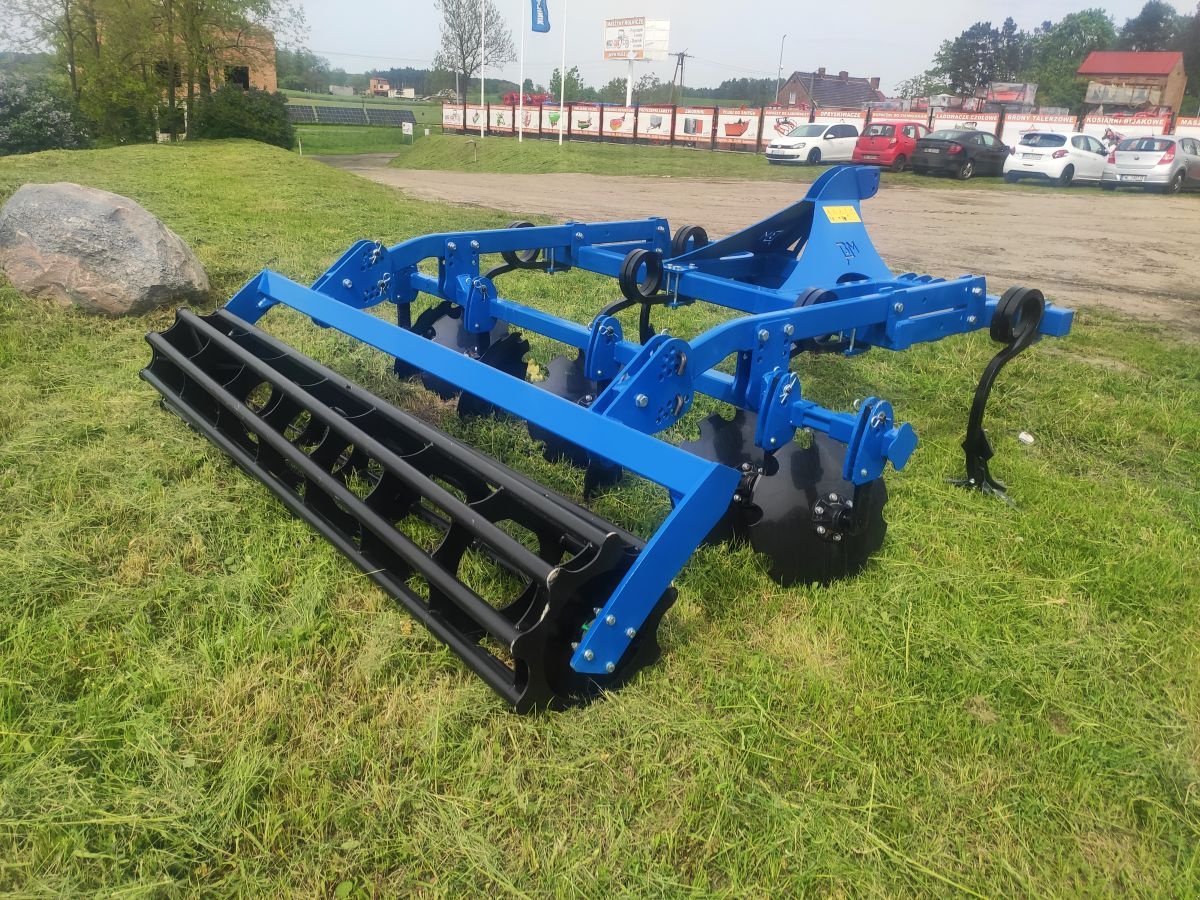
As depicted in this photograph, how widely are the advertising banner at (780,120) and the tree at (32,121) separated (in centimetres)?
2662

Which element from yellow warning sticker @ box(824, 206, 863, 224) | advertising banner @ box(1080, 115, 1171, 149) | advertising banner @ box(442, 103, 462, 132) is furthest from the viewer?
advertising banner @ box(442, 103, 462, 132)

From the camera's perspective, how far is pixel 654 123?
40781mm

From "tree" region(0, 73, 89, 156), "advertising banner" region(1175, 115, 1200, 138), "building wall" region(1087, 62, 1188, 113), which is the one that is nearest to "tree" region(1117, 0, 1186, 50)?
"building wall" region(1087, 62, 1188, 113)

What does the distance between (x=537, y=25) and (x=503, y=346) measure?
37483 millimetres

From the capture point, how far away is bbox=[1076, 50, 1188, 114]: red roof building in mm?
60500

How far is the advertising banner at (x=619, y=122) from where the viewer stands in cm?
4131

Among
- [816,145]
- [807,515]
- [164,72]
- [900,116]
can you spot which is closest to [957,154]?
[816,145]

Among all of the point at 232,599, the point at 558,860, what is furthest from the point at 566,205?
the point at 558,860

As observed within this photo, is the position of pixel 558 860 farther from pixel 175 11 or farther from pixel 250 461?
pixel 175 11

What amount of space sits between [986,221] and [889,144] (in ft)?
36.7

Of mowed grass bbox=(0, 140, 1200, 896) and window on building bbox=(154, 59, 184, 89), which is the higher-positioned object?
window on building bbox=(154, 59, 184, 89)

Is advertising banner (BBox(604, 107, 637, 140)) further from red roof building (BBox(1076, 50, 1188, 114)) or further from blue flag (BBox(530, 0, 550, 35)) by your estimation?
red roof building (BBox(1076, 50, 1188, 114))

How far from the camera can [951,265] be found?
419 inches

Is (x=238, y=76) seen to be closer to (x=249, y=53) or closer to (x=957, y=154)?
(x=249, y=53)
